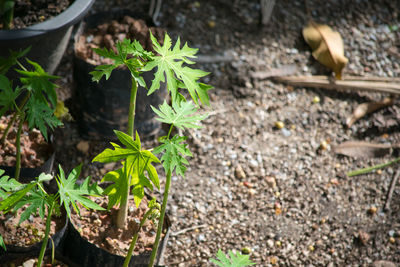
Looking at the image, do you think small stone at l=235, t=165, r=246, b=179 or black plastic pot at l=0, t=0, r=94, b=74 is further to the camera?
small stone at l=235, t=165, r=246, b=179

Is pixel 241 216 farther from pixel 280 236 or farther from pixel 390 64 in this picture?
pixel 390 64

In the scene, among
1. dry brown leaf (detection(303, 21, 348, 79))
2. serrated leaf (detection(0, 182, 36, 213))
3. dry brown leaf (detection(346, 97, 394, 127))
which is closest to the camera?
serrated leaf (detection(0, 182, 36, 213))

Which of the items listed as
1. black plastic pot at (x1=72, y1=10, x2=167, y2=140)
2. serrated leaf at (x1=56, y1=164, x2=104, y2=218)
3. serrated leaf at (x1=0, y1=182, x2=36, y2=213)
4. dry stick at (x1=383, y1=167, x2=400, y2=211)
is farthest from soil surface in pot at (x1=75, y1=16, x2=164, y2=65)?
dry stick at (x1=383, y1=167, x2=400, y2=211)

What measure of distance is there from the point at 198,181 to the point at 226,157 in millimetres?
200

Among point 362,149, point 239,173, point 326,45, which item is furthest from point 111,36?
point 362,149

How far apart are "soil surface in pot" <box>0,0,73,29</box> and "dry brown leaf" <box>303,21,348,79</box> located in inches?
53.3

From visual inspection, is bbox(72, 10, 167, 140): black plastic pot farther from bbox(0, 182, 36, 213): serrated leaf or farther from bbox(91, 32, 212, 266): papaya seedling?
bbox(0, 182, 36, 213): serrated leaf

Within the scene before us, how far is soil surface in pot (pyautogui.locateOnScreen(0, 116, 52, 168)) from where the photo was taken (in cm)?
205

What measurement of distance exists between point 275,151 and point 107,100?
849 millimetres

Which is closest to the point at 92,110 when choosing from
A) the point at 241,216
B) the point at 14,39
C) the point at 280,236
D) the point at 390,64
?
the point at 14,39

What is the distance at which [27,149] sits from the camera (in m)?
2.10

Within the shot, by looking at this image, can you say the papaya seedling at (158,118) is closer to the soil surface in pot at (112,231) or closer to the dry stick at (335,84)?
the soil surface in pot at (112,231)

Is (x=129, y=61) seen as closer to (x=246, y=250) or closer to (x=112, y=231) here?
(x=112, y=231)

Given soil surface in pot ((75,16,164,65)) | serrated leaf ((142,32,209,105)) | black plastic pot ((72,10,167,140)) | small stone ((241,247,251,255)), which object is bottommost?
small stone ((241,247,251,255))
